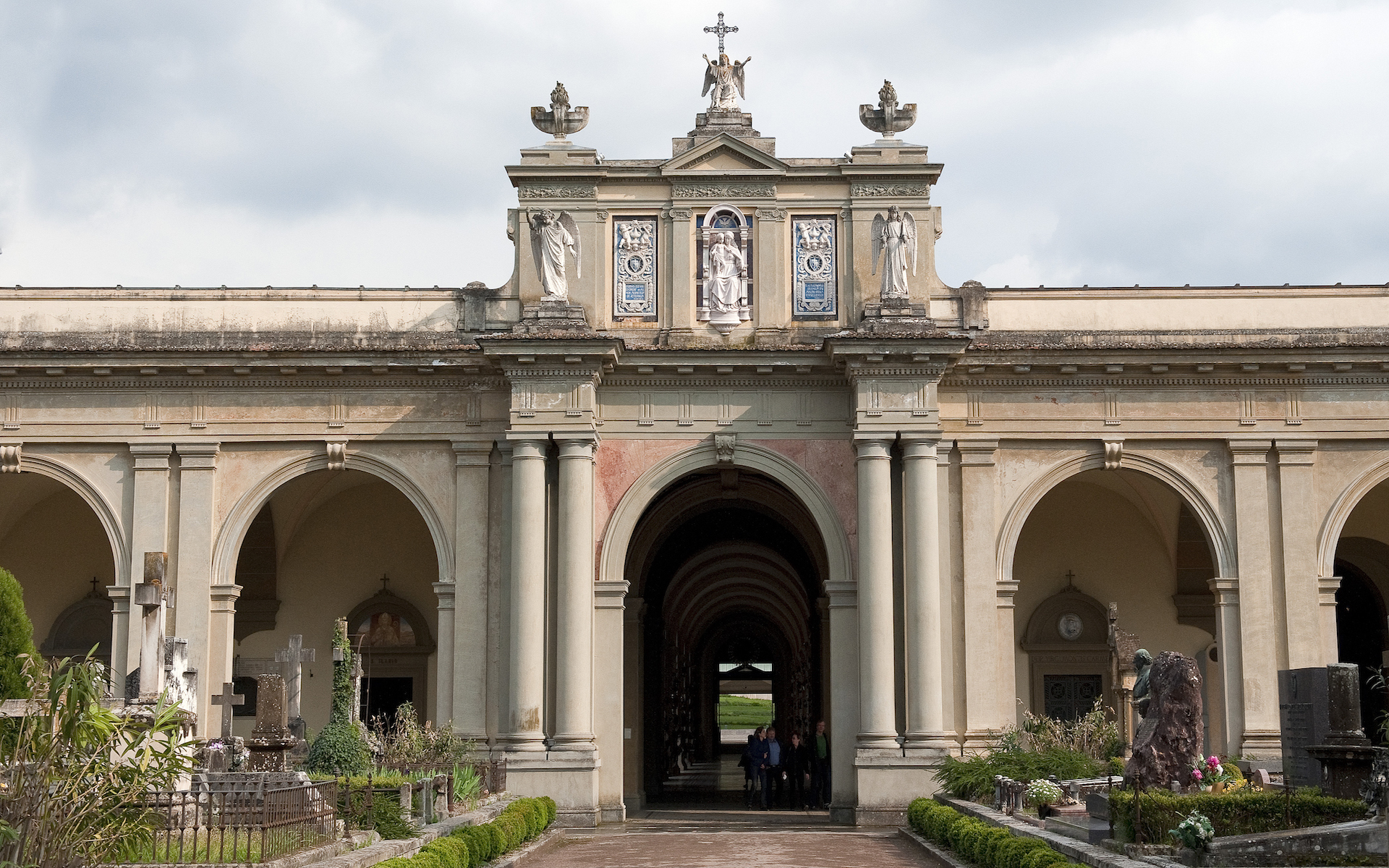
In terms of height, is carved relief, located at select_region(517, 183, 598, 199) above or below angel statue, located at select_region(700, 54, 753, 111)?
below

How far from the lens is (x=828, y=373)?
25.8 metres

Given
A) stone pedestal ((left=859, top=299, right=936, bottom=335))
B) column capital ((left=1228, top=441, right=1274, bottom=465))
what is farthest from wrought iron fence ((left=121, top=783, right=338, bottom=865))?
column capital ((left=1228, top=441, right=1274, bottom=465))

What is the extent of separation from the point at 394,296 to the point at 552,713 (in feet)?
24.8

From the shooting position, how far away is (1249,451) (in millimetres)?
26203

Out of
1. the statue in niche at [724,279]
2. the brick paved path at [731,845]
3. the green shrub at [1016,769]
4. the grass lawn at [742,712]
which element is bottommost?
the grass lawn at [742,712]

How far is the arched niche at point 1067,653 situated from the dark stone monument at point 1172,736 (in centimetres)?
1291

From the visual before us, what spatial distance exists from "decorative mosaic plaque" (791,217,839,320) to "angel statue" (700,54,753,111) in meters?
2.48

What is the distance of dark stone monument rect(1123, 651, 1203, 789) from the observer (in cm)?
1612

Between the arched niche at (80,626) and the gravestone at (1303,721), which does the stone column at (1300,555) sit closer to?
the gravestone at (1303,721)

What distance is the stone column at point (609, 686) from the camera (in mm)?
25219

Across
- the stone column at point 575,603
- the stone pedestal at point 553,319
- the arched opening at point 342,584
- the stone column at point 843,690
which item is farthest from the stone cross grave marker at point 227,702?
the stone column at point 843,690

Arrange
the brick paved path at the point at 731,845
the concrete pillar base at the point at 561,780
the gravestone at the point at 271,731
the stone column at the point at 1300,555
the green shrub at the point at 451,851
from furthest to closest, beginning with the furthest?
the stone column at the point at 1300,555 → the concrete pillar base at the point at 561,780 → the brick paved path at the point at 731,845 → the gravestone at the point at 271,731 → the green shrub at the point at 451,851

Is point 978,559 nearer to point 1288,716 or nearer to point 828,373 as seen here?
point 828,373

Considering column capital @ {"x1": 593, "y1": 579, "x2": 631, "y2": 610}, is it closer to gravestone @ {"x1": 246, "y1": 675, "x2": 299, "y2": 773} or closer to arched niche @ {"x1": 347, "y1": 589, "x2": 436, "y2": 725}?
arched niche @ {"x1": 347, "y1": 589, "x2": 436, "y2": 725}
